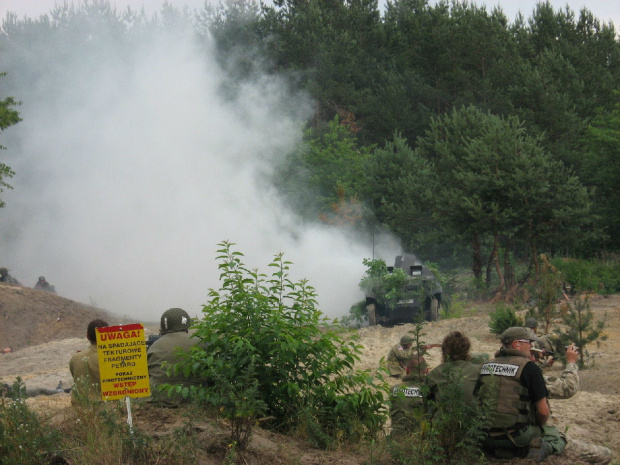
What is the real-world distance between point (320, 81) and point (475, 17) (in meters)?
9.23

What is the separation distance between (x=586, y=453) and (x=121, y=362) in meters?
3.75

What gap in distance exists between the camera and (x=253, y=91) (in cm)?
4112

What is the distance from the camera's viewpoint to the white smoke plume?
30.6m

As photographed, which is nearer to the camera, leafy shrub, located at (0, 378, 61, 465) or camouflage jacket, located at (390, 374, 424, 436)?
leafy shrub, located at (0, 378, 61, 465)

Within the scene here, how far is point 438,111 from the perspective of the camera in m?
48.1

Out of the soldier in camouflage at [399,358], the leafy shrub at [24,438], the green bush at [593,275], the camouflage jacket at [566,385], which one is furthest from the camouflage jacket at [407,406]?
the green bush at [593,275]

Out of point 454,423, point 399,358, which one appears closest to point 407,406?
point 454,423

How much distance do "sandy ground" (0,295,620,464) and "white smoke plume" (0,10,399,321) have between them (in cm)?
766

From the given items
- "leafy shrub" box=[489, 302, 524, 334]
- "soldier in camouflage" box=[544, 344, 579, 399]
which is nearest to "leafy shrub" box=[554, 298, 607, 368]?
"leafy shrub" box=[489, 302, 524, 334]

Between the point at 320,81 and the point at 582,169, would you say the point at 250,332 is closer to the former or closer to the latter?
the point at 582,169

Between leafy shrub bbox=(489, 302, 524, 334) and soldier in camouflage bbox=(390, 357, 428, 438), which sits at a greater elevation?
leafy shrub bbox=(489, 302, 524, 334)

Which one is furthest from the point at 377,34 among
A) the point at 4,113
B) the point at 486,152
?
the point at 4,113

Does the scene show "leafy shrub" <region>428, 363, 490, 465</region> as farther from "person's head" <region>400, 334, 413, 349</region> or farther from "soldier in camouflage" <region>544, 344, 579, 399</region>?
"person's head" <region>400, 334, 413, 349</region>

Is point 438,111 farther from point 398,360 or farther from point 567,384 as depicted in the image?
point 567,384
